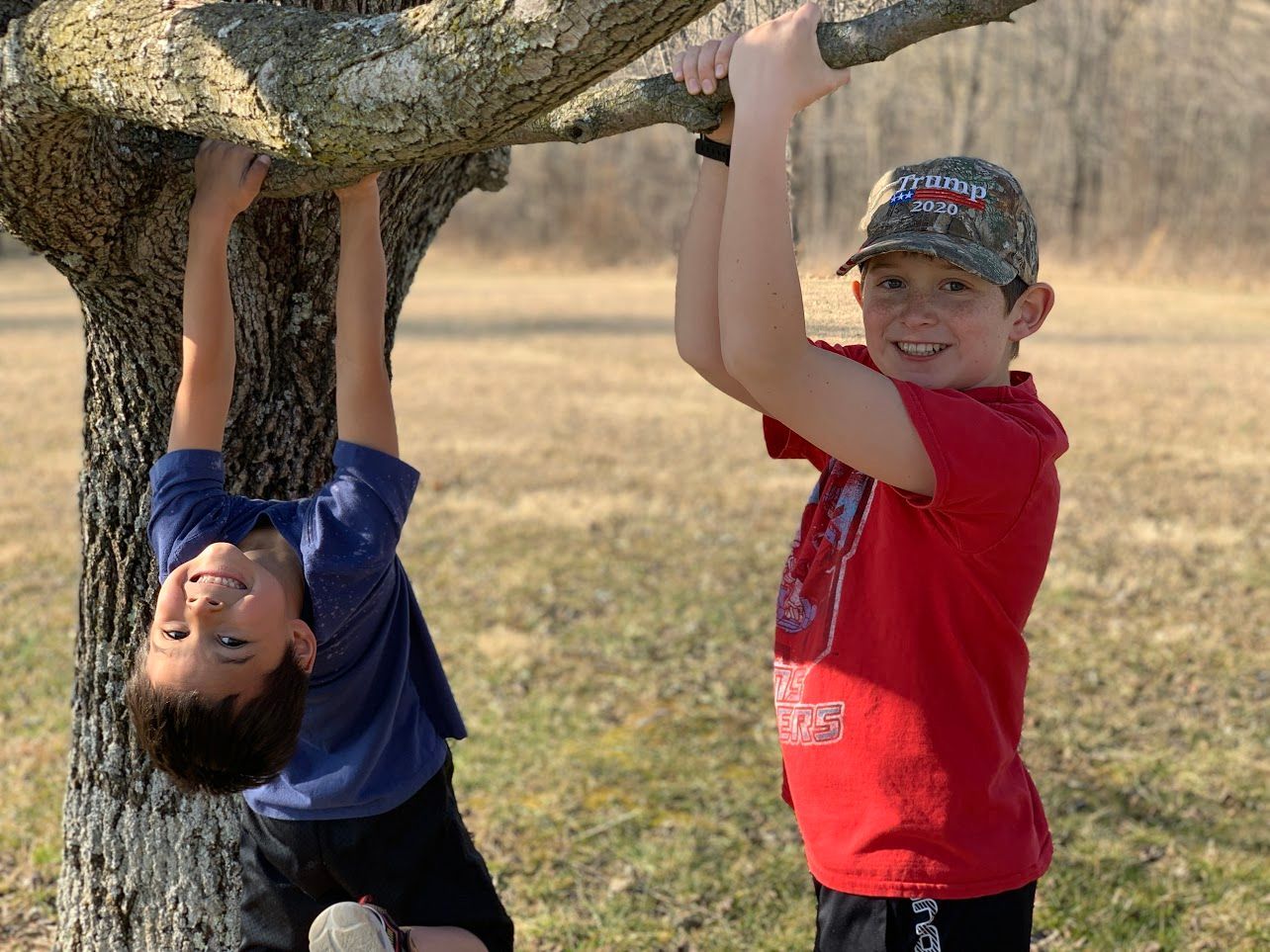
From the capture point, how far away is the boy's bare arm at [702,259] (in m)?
1.67

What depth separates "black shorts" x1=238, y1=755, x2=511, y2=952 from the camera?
209cm

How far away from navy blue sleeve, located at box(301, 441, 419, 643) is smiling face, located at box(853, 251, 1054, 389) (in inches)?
28.8

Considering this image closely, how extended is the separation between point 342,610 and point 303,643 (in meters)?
0.08

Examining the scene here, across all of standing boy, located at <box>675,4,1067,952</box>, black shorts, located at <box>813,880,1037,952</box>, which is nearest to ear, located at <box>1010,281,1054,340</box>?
standing boy, located at <box>675,4,1067,952</box>

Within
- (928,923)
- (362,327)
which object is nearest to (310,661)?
(362,327)

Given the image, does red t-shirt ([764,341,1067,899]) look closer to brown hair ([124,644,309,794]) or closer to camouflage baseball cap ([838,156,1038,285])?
camouflage baseball cap ([838,156,1038,285])

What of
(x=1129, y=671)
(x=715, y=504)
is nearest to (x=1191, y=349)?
(x=715, y=504)

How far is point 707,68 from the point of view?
163cm

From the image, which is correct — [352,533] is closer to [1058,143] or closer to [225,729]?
[225,729]

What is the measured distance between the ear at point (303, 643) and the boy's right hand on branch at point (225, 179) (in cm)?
65

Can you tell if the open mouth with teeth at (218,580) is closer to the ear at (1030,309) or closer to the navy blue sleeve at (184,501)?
the navy blue sleeve at (184,501)

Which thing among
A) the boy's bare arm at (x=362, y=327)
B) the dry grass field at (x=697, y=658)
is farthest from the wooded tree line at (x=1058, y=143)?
the boy's bare arm at (x=362, y=327)

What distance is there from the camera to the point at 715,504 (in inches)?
304

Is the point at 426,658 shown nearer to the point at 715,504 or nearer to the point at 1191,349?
the point at 715,504
